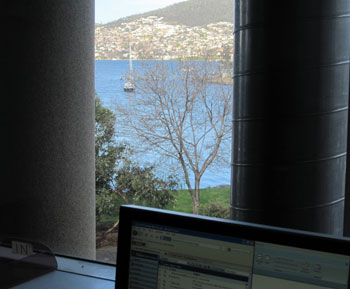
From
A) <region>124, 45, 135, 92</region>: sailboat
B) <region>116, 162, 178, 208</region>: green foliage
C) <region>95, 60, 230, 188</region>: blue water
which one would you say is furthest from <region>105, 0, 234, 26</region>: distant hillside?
<region>116, 162, 178, 208</region>: green foliage

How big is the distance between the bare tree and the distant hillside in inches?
57.0

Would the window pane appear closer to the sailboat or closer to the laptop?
the sailboat

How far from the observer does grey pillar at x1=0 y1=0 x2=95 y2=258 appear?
6.46 ft

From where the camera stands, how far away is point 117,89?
880 cm

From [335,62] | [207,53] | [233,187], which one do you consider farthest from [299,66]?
[207,53]

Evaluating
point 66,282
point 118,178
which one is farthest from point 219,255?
point 118,178

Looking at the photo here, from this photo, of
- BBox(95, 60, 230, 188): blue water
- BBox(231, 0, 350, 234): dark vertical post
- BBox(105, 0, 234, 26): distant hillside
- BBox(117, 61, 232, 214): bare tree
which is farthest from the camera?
BBox(105, 0, 234, 26): distant hillside

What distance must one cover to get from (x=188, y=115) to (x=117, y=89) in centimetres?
178

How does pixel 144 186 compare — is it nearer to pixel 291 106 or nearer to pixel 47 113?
pixel 47 113

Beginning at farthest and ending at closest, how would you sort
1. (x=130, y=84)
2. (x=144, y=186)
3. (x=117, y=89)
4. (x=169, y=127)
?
(x=117, y=89) < (x=130, y=84) < (x=144, y=186) < (x=169, y=127)

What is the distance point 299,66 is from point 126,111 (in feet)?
20.9

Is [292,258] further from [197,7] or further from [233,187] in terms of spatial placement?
[197,7]

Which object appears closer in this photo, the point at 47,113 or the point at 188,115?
the point at 47,113

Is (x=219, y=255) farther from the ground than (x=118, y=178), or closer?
farther from the ground
